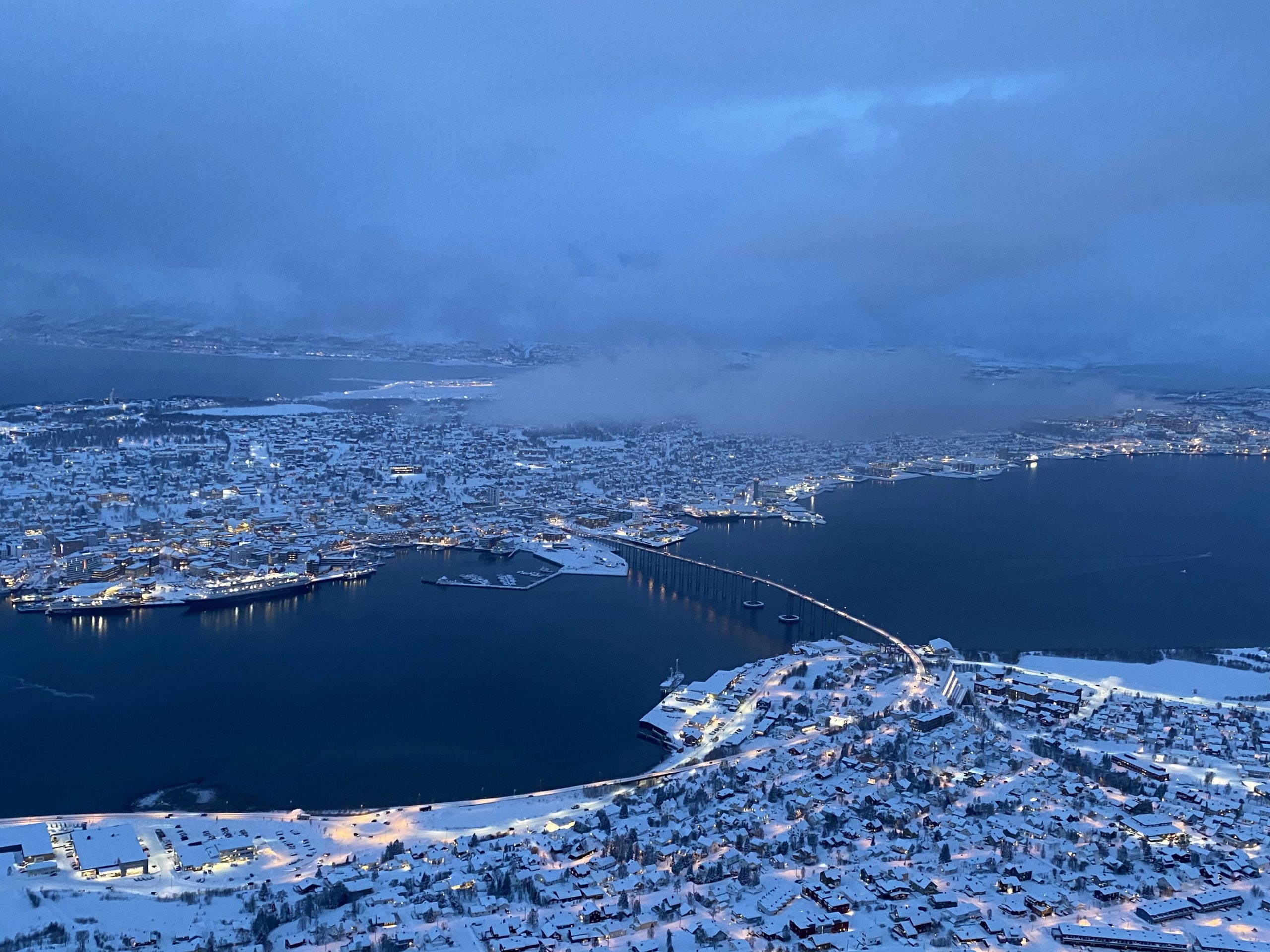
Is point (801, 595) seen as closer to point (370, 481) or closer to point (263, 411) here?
point (370, 481)

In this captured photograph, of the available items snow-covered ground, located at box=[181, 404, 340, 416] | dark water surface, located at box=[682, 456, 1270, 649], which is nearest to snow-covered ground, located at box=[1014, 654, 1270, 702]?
dark water surface, located at box=[682, 456, 1270, 649]

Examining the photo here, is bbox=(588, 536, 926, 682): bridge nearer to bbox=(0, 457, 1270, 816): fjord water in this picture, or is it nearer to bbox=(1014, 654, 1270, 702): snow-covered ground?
bbox=(0, 457, 1270, 816): fjord water

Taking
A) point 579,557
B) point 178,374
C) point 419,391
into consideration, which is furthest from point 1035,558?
point 178,374

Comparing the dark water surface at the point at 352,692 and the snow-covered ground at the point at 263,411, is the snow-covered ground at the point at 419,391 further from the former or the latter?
the dark water surface at the point at 352,692

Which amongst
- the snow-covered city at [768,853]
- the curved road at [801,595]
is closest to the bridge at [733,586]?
the curved road at [801,595]

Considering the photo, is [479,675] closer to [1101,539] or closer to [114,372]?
[1101,539]

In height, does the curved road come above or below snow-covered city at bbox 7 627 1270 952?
above
